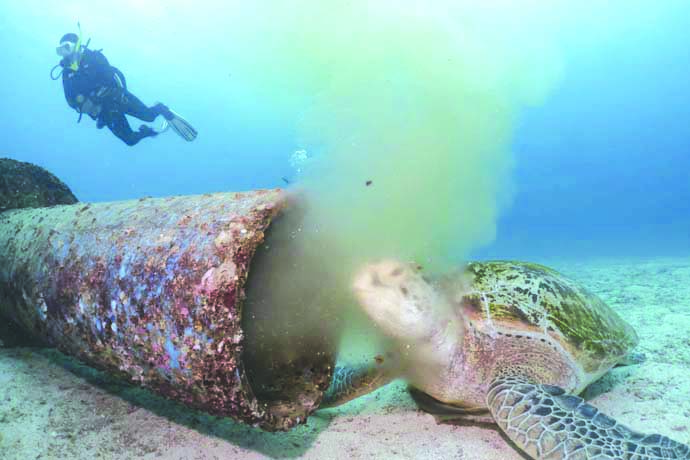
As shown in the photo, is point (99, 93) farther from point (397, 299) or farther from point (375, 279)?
point (397, 299)

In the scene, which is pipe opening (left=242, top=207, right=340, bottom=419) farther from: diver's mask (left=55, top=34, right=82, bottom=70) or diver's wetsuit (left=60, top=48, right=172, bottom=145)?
diver's mask (left=55, top=34, right=82, bottom=70)

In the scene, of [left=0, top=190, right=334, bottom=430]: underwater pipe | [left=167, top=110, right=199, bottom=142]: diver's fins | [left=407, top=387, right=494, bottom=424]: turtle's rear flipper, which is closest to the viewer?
[left=0, top=190, right=334, bottom=430]: underwater pipe

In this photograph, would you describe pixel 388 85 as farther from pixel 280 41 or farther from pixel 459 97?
pixel 280 41

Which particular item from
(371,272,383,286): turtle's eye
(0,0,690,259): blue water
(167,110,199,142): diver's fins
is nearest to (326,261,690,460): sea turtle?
(371,272,383,286): turtle's eye

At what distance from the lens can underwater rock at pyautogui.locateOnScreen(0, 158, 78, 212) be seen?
3.82 meters

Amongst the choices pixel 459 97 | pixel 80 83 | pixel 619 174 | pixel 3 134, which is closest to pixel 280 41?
pixel 80 83

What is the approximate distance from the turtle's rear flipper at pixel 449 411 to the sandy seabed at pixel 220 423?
0.05 meters

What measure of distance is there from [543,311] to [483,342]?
489 millimetres

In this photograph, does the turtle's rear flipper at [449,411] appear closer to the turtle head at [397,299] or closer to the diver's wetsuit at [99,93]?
the turtle head at [397,299]

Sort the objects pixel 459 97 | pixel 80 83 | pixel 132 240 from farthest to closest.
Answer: pixel 80 83 < pixel 459 97 < pixel 132 240

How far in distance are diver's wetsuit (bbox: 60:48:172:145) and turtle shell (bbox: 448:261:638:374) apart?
7730mm

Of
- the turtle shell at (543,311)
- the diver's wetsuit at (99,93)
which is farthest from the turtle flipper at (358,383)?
the diver's wetsuit at (99,93)

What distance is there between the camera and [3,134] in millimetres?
89062

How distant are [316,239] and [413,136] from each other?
4.94 ft
